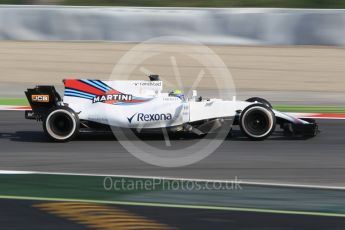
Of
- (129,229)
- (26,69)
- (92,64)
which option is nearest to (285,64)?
(92,64)

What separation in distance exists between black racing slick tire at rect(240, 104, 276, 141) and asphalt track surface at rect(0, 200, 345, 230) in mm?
3123

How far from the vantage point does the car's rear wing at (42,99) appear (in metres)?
9.83

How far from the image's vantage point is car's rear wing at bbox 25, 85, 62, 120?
9.83 meters

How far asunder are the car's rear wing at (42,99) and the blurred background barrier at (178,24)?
776cm

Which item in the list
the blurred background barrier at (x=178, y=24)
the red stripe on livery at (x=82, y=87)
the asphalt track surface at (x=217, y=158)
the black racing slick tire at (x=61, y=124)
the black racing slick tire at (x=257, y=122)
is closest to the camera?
the asphalt track surface at (x=217, y=158)

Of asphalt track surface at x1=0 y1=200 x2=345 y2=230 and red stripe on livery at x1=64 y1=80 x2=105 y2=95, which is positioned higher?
red stripe on livery at x1=64 y1=80 x2=105 y2=95

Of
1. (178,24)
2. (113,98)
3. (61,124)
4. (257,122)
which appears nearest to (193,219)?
(257,122)

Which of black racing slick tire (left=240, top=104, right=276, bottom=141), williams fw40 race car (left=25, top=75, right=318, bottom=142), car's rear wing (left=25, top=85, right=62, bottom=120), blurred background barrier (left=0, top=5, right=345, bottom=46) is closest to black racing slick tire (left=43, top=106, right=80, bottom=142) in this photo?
williams fw40 race car (left=25, top=75, right=318, bottom=142)

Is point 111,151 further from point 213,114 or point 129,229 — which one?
point 129,229

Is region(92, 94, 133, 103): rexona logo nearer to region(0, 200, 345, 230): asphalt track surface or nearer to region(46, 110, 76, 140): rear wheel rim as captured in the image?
region(46, 110, 76, 140): rear wheel rim

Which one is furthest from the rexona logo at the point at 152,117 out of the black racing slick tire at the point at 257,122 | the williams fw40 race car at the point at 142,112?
the black racing slick tire at the point at 257,122

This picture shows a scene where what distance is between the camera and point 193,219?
6277 mm

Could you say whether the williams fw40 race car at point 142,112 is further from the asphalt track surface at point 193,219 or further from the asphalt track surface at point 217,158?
the asphalt track surface at point 193,219

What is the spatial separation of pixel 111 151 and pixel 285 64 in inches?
335
